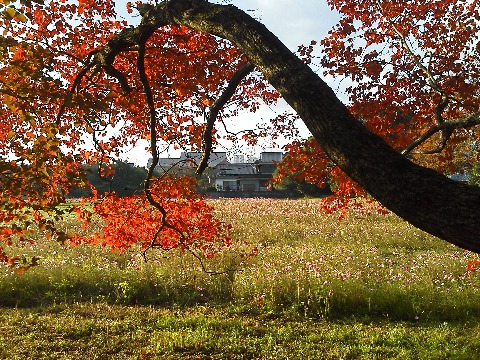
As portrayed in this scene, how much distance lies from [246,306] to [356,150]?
6.72 meters

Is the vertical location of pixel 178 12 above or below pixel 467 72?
below

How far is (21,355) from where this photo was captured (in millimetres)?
6438

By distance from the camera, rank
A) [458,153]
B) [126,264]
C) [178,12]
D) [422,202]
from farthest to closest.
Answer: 1. [458,153]
2. [126,264]
3. [178,12]
4. [422,202]

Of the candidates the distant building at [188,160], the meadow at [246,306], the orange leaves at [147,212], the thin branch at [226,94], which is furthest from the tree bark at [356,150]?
the orange leaves at [147,212]

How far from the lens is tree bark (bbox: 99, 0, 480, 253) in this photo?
242 cm

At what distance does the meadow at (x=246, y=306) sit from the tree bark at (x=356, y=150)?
15.1ft

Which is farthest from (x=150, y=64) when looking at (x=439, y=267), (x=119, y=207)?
(x=439, y=267)

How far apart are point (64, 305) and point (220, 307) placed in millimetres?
3446

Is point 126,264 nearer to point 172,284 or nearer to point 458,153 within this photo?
point 172,284

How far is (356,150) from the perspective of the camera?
9.02 feet

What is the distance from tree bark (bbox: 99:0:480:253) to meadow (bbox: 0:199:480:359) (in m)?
4.61

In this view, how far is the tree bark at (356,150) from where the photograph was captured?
2416 millimetres

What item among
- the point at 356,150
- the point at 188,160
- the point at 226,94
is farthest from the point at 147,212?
the point at 356,150

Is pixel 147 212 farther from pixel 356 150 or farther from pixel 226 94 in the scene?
pixel 356 150
